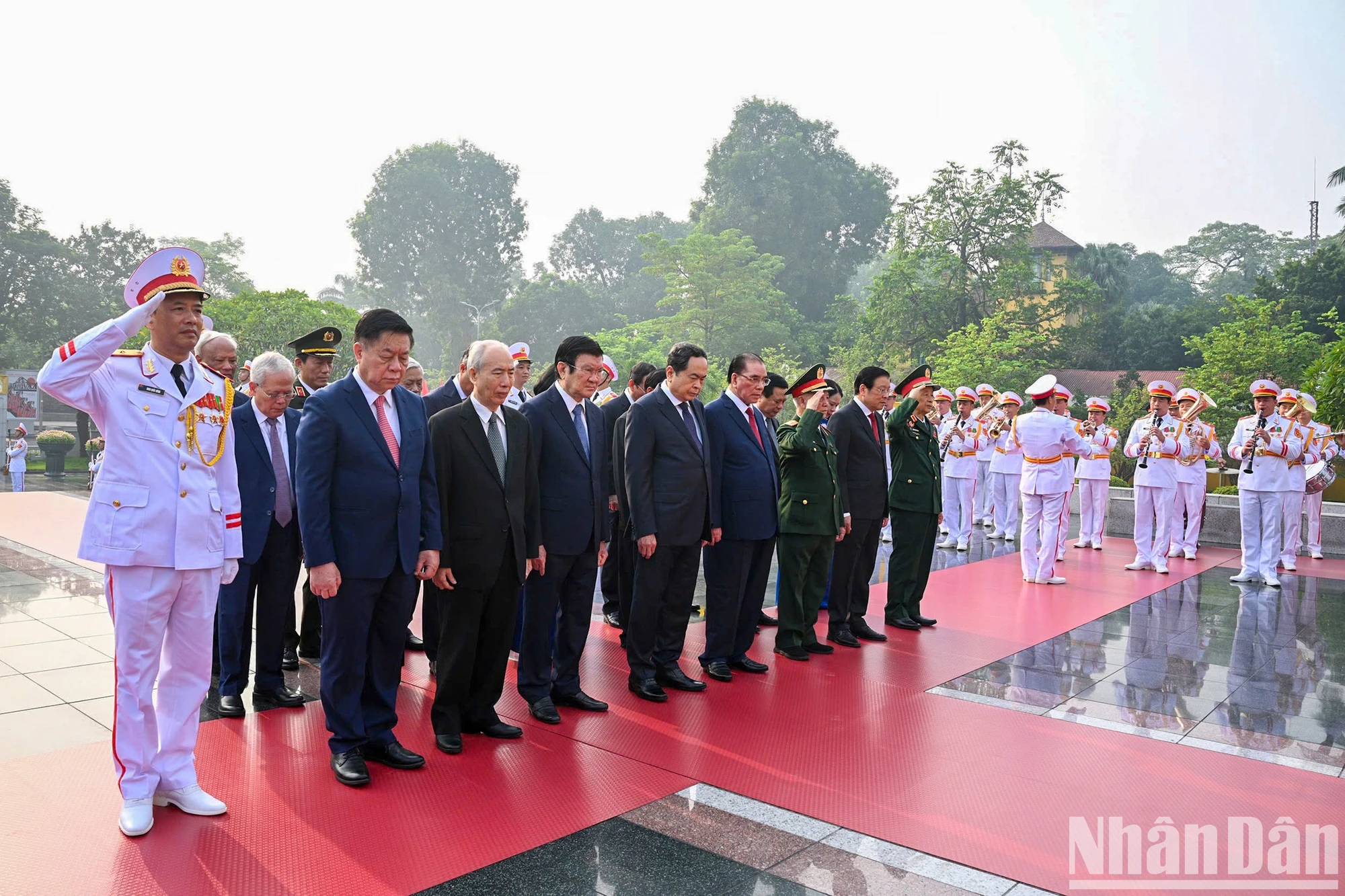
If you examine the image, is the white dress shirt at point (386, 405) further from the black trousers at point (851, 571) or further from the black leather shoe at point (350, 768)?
the black trousers at point (851, 571)

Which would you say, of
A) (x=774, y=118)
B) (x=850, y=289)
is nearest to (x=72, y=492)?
(x=774, y=118)

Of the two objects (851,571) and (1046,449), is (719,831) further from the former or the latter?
(1046,449)

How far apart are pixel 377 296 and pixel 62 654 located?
2212 inches

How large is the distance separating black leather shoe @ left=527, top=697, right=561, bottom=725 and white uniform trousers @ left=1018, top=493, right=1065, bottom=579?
5.70m

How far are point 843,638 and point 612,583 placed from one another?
1758mm

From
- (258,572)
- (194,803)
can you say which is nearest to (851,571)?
(258,572)

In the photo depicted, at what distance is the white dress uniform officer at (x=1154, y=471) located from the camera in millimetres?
9586

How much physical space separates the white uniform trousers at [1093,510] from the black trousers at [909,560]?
205 inches

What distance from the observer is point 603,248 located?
6059cm

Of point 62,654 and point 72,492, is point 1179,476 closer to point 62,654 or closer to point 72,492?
point 62,654

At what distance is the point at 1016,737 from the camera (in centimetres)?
437

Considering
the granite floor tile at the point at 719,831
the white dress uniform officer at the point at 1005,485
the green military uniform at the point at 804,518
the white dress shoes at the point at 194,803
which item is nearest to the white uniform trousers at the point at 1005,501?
the white dress uniform officer at the point at 1005,485

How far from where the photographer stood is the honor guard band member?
5547mm

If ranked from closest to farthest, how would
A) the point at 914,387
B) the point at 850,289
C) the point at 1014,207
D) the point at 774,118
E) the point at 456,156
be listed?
the point at 914,387, the point at 1014,207, the point at 774,118, the point at 456,156, the point at 850,289
